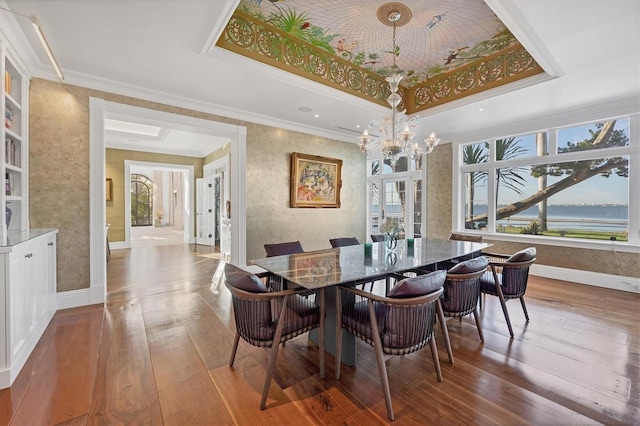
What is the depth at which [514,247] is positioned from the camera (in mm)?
5043

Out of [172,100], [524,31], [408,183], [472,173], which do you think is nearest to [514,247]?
[472,173]

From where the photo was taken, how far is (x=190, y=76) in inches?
130

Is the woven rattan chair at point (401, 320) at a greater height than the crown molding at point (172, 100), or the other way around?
the crown molding at point (172, 100)

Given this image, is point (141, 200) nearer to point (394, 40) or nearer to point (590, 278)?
point (394, 40)

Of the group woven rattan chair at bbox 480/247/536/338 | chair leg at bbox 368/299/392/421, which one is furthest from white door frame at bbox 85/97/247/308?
woven rattan chair at bbox 480/247/536/338

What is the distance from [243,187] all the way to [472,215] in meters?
4.63

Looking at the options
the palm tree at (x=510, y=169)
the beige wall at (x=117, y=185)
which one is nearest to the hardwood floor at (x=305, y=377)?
the palm tree at (x=510, y=169)

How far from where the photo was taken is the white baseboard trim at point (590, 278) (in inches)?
154

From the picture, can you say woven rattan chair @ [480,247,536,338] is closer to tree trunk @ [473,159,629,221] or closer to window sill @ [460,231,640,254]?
window sill @ [460,231,640,254]

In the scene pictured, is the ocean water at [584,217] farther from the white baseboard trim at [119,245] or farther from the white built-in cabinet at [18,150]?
the white baseboard trim at [119,245]

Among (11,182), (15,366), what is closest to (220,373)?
(15,366)

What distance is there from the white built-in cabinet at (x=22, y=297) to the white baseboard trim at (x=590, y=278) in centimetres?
657

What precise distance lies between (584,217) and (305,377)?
5.18 m

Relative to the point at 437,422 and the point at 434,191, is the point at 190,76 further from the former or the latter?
the point at 434,191
